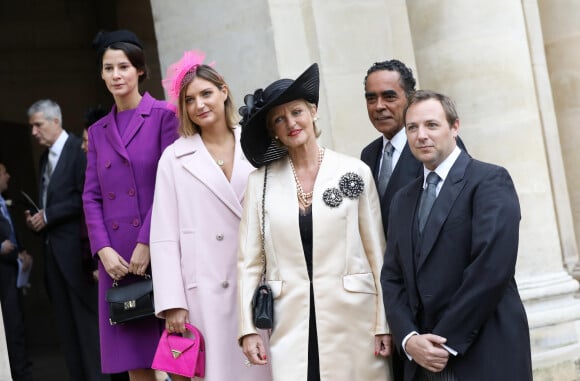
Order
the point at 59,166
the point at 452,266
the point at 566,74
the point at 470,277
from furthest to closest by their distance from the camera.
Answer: the point at 566,74, the point at 59,166, the point at 452,266, the point at 470,277

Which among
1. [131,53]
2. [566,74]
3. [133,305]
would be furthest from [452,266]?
[566,74]

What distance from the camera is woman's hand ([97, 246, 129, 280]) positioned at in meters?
4.95

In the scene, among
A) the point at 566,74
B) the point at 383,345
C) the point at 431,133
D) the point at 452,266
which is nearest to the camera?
the point at 452,266

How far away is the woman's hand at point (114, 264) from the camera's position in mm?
4945

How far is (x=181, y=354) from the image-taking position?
464 centimetres

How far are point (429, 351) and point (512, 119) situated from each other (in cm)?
318

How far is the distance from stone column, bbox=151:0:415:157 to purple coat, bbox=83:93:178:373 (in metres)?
1.95

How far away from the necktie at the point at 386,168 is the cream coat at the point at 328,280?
1.01 feet

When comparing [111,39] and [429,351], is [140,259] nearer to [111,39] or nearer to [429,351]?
[111,39]

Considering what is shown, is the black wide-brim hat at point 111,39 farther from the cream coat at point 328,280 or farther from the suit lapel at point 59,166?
the suit lapel at point 59,166

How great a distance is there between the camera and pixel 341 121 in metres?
7.23

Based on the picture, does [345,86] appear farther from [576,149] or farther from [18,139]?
[18,139]

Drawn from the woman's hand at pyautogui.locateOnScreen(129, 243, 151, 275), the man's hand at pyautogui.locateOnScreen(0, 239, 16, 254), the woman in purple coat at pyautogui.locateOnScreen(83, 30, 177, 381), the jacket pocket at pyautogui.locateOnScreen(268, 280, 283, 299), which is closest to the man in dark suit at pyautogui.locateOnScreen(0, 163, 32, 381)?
the man's hand at pyautogui.locateOnScreen(0, 239, 16, 254)

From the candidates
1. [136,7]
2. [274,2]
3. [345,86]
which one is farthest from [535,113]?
[136,7]
